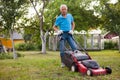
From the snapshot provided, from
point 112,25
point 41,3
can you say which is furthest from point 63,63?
point 41,3

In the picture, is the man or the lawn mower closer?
the lawn mower

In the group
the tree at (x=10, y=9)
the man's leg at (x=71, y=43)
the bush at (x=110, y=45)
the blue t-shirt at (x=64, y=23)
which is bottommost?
the bush at (x=110, y=45)

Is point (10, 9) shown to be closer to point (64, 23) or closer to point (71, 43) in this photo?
point (64, 23)

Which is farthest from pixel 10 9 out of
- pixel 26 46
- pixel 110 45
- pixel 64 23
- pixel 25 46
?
pixel 110 45

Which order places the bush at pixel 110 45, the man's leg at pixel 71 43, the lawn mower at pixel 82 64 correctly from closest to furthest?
the lawn mower at pixel 82 64
the man's leg at pixel 71 43
the bush at pixel 110 45

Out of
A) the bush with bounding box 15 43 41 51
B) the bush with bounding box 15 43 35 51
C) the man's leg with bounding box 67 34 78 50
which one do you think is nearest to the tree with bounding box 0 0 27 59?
the man's leg with bounding box 67 34 78 50

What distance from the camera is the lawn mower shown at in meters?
8.75

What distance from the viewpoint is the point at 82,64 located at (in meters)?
9.10

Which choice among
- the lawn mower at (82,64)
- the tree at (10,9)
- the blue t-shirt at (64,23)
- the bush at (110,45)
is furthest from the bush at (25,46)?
the lawn mower at (82,64)

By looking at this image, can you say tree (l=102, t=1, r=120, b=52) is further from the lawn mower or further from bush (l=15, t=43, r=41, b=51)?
bush (l=15, t=43, r=41, b=51)

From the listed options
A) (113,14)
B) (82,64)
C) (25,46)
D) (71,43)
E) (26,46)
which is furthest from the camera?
(26,46)

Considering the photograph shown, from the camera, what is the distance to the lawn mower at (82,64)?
8750 mm

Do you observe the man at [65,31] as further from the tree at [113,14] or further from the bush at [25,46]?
the bush at [25,46]

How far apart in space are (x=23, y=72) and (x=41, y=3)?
2124 centimetres
